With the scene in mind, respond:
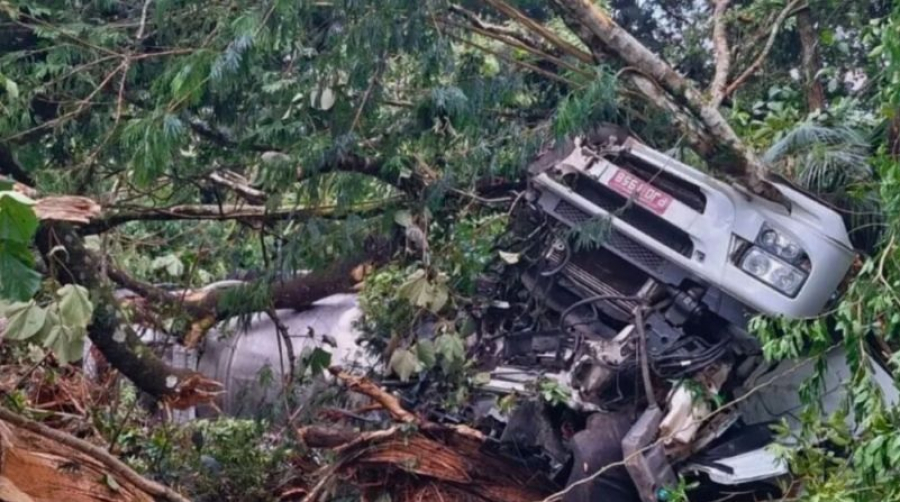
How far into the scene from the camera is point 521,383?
18.2 feet

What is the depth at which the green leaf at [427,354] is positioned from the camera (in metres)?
5.70

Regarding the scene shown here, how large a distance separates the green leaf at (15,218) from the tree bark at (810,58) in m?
4.81

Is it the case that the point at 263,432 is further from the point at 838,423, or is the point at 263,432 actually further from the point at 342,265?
the point at 838,423

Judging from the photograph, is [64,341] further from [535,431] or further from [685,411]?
[685,411]

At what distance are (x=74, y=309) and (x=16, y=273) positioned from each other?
1.52m

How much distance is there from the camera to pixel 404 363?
5730 millimetres

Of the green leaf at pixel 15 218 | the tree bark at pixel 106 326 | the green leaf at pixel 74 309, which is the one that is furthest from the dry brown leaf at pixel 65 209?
the tree bark at pixel 106 326

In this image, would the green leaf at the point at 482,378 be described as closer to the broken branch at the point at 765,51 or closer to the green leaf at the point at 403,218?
the green leaf at the point at 403,218

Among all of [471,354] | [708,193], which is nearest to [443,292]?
[471,354]

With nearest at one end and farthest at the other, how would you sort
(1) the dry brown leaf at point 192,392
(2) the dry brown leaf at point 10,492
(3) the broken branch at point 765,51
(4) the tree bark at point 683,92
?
(2) the dry brown leaf at point 10,492 < (4) the tree bark at point 683,92 < (1) the dry brown leaf at point 192,392 < (3) the broken branch at point 765,51

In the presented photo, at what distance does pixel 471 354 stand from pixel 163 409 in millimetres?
1646

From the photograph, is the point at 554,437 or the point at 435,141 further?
the point at 435,141

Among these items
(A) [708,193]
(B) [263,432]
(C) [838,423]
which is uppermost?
(A) [708,193]

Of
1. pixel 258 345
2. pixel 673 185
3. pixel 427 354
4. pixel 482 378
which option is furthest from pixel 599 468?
pixel 258 345
